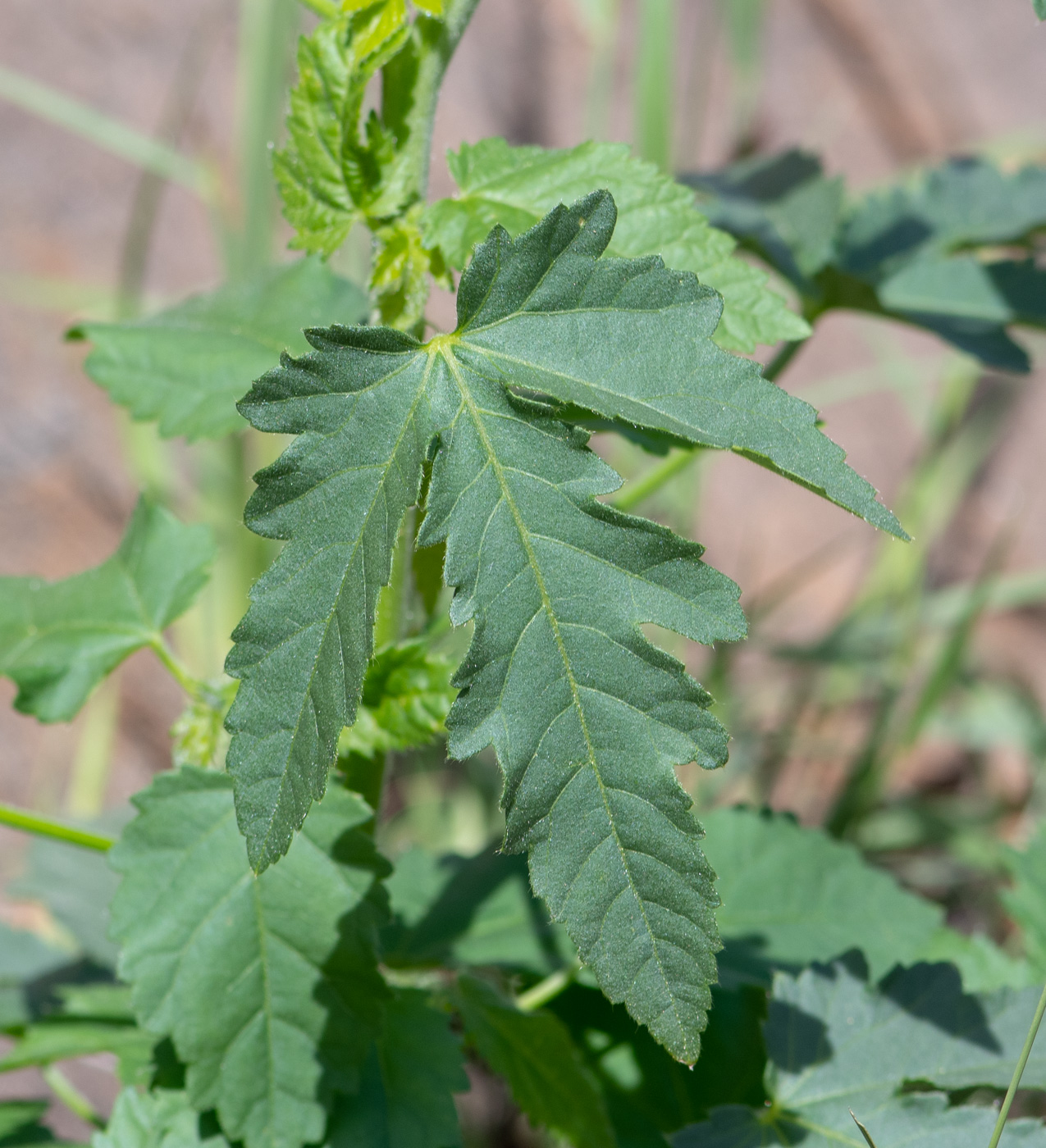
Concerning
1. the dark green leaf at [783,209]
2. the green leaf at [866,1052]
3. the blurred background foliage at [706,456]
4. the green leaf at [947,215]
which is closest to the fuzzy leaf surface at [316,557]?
the green leaf at [866,1052]

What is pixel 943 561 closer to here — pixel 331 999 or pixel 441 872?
pixel 441 872

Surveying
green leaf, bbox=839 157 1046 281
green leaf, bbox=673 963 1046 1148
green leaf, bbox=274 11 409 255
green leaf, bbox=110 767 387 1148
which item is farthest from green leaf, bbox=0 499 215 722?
green leaf, bbox=839 157 1046 281

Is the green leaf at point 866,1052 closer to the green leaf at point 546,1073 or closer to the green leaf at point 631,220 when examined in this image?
the green leaf at point 546,1073

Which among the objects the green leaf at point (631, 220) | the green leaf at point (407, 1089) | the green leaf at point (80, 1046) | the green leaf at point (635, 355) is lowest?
the green leaf at point (80, 1046)

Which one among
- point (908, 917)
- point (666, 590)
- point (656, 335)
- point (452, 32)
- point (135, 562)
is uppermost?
point (452, 32)

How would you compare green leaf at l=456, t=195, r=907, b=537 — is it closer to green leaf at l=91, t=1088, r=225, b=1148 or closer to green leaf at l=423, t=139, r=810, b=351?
green leaf at l=423, t=139, r=810, b=351

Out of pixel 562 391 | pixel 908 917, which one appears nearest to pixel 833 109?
pixel 908 917
